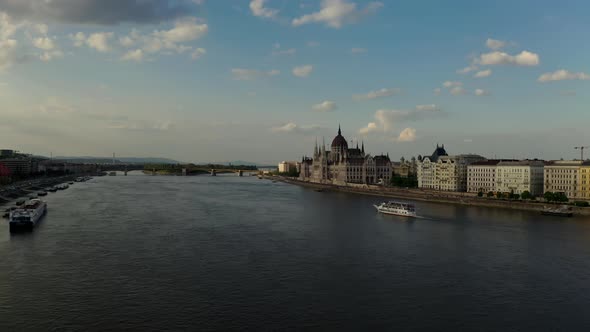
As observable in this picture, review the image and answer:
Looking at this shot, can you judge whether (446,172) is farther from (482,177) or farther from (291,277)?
(291,277)

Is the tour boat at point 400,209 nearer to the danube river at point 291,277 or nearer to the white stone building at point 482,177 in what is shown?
the danube river at point 291,277

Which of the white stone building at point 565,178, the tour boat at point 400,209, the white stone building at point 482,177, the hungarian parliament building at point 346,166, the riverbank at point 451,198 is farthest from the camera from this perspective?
the hungarian parliament building at point 346,166

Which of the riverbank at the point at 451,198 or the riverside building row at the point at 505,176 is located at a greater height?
the riverside building row at the point at 505,176

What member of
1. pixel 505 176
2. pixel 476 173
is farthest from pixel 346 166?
pixel 505 176

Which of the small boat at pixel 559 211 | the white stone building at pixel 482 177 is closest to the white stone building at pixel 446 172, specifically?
the white stone building at pixel 482 177

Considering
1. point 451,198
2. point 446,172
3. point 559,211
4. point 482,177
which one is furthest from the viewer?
point 446,172

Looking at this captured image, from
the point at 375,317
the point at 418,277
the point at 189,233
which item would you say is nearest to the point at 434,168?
the point at 189,233

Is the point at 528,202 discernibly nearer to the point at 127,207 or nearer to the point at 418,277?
the point at 418,277
